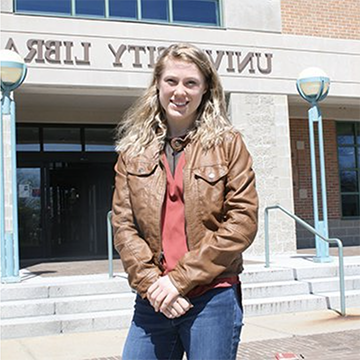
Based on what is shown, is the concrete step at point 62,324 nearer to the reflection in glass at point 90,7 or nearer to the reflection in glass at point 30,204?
the reflection in glass at point 90,7

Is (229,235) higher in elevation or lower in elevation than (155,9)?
lower

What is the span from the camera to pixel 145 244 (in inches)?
81.0

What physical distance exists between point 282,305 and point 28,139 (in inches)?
320

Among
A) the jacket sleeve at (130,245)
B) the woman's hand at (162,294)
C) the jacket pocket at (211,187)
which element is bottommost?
the woman's hand at (162,294)

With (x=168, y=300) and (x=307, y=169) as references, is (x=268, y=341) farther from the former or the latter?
(x=307, y=169)

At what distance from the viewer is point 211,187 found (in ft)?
6.70

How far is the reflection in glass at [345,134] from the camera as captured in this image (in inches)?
619

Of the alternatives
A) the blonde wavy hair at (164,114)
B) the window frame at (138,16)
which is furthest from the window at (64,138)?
the blonde wavy hair at (164,114)

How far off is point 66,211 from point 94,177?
107 cm

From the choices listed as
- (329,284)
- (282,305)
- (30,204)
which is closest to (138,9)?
(30,204)

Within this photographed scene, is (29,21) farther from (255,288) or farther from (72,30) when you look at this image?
(255,288)

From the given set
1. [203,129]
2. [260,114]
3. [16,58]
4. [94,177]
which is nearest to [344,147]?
[260,114]

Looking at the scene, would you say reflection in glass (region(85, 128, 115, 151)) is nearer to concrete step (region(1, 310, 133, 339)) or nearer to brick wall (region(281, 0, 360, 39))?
brick wall (region(281, 0, 360, 39))

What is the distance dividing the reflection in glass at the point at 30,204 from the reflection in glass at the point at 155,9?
4.52m
